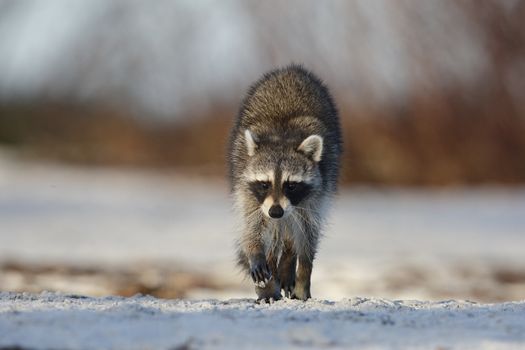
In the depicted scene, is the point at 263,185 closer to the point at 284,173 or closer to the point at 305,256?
the point at 284,173

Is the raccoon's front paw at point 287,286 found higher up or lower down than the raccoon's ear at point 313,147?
lower down

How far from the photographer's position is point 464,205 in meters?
18.7

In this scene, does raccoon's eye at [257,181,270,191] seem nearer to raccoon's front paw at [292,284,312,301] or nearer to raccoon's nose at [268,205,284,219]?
raccoon's nose at [268,205,284,219]

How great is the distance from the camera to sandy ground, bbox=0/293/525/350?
4438 mm

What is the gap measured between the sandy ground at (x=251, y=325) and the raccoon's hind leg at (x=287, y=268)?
1.30 m

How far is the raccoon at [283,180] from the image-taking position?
670 centimetres

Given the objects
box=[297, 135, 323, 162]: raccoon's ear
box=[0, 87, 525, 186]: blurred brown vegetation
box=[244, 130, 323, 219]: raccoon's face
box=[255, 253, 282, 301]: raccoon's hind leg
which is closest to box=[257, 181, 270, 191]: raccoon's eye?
box=[244, 130, 323, 219]: raccoon's face

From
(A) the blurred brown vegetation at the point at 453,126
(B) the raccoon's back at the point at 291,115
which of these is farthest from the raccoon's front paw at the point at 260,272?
(A) the blurred brown vegetation at the point at 453,126

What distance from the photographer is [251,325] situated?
4.77m

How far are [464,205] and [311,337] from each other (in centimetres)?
1465

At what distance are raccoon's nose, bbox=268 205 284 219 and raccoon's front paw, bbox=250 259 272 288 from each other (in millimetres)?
444

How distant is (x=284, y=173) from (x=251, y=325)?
2.06 meters

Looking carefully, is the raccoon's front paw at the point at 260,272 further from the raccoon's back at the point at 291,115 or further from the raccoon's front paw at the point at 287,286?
the raccoon's back at the point at 291,115

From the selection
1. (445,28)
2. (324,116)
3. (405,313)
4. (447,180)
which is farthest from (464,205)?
(405,313)
